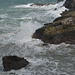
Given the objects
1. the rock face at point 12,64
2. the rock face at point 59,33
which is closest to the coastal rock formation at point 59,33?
the rock face at point 59,33

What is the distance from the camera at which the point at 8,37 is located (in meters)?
29.8

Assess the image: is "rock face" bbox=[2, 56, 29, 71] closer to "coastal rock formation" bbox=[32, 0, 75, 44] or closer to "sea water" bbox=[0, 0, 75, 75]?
"sea water" bbox=[0, 0, 75, 75]

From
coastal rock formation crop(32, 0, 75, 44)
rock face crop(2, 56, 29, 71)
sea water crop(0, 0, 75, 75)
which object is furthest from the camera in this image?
coastal rock formation crop(32, 0, 75, 44)

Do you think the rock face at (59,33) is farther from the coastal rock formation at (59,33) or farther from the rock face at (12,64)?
the rock face at (12,64)

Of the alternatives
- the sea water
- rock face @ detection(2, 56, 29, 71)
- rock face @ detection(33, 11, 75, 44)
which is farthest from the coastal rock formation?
rock face @ detection(2, 56, 29, 71)

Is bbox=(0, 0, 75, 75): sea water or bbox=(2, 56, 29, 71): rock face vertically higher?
bbox=(2, 56, 29, 71): rock face

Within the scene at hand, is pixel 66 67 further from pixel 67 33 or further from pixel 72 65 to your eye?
pixel 67 33

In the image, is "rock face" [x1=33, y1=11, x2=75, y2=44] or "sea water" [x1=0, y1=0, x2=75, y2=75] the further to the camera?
"rock face" [x1=33, y1=11, x2=75, y2=44]

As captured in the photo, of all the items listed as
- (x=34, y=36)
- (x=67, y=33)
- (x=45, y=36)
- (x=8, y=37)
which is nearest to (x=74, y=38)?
(x=67, y=33)

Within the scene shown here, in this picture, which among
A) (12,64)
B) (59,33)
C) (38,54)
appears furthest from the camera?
(59,33)

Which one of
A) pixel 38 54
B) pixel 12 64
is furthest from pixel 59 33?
pixel 12 64

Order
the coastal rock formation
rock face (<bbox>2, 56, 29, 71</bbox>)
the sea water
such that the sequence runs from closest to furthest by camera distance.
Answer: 1. the sea water
2. rock face (<bbox>2, 56, 29, 71</bbox>)
3. the coastal rock formation

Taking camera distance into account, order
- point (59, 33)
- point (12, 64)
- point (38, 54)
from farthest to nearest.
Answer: point (59, 33), point (38, 54), point (12, 64)

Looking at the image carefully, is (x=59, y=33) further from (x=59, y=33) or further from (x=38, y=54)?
(x=38, y=54)
